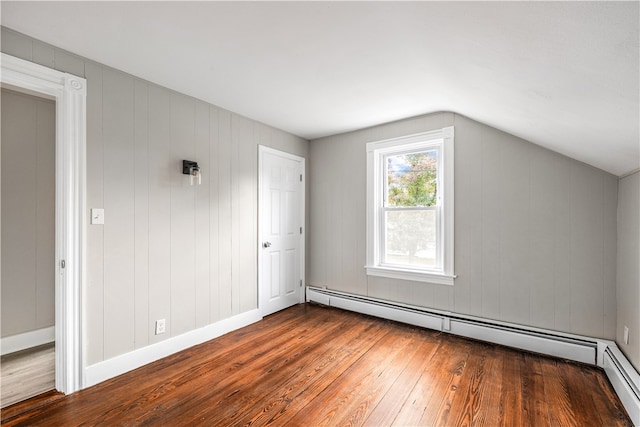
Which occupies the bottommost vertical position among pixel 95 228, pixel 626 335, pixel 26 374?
pixel 26 374

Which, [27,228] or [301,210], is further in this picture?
[301,210]

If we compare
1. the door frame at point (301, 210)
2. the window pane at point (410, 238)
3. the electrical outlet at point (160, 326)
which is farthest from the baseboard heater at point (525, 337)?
the electrical outlet at point (160, 326)

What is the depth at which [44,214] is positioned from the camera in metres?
3.06

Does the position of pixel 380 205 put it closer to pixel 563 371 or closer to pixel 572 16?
pixel 563 371

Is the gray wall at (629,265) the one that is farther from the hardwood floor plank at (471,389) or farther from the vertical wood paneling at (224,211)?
the vertical wood paneling at (224,211)

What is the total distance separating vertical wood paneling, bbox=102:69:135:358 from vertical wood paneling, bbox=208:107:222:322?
0.76 meters

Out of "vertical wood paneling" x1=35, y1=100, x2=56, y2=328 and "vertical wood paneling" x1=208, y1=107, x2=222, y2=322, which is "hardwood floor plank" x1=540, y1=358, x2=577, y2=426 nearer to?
"vertical wood paneling" x1=208, y1=107, x2=222, y2=322

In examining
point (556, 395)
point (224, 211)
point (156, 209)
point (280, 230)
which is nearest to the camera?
point (556, 395)

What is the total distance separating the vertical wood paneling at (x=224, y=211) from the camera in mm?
3203

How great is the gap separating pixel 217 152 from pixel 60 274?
1716 millimetres

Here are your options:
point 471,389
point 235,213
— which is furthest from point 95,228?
point 471,389

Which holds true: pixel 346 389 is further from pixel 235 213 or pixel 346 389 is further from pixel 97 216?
pixel 97 216

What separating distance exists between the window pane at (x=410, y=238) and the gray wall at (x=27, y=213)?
3811 mm

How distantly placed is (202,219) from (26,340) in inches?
81.7
